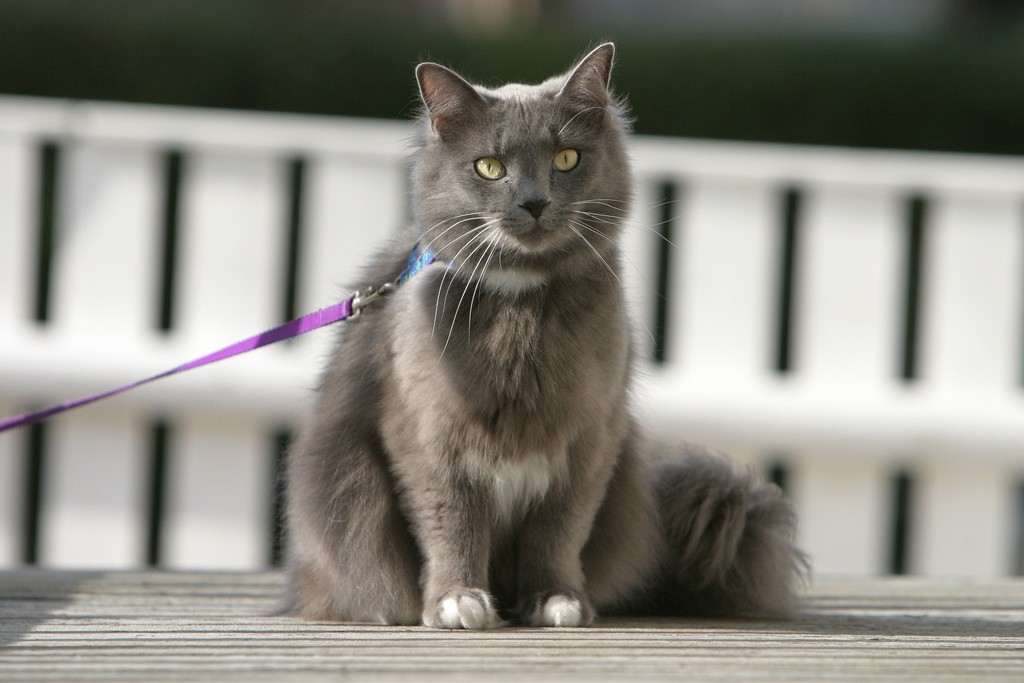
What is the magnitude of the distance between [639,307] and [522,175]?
221cm

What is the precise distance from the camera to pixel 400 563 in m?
2.34

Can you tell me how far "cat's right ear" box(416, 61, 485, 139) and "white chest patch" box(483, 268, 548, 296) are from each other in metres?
0.28

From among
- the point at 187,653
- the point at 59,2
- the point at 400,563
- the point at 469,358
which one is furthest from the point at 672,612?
the point at 59,2

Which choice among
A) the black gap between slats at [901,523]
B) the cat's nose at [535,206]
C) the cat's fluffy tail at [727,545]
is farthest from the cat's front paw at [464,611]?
the black gap between slats at [901,523]

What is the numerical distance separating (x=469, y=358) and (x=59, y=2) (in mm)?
4038

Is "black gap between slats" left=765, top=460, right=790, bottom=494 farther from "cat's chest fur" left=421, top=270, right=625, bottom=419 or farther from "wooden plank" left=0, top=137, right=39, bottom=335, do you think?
"wooden plank" left=0, top=137, right=39, bottom=335

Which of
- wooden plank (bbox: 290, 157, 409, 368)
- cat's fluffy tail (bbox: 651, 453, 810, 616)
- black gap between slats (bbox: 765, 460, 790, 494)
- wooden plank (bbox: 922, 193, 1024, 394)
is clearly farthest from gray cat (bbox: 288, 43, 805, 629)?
wooden plank (bbox: 922, 193, 1024, 394)

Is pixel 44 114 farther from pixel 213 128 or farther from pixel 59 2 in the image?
pixel 59 2

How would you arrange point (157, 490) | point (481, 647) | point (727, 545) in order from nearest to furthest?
point (481, 647) < point (727, 545) < point (157, 490)

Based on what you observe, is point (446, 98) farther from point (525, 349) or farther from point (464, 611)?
point (464, 611)

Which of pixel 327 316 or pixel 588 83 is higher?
pixel 588 83

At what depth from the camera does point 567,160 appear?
7.38 ft

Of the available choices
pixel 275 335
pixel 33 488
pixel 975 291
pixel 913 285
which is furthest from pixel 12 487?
pixel 975 291

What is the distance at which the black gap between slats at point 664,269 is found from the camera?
4402mm
